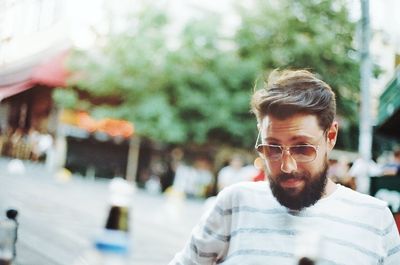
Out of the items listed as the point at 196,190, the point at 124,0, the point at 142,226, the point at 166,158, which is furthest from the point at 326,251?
the point at 166,158

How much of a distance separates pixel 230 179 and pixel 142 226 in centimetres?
188

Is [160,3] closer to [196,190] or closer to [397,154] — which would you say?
[196,190]

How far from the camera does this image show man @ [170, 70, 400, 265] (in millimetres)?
1485

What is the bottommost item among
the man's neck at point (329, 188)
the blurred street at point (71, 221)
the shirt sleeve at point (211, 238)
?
the blurred street at point (71, 221)

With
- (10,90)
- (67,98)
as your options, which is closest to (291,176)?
(10,90)

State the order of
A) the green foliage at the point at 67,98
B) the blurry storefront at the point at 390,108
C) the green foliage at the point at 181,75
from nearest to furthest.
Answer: the blurry storefront at the point at 390,108
the green foliage at the point at 67,98
the green foliage at the point at 181,75

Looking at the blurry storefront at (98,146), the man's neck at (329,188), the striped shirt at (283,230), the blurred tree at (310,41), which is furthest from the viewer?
the blurry storefront at (98,146)

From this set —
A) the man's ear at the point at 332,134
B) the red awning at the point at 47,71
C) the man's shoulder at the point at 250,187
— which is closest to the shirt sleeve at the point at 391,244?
the man's ear at the point at 332,134

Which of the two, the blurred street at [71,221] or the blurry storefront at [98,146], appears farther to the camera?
the blurry storefront at [98,146]

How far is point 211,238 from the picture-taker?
1.62 metres

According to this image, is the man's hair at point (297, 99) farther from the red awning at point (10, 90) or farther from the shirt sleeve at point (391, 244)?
the red awning at point (10, 90)

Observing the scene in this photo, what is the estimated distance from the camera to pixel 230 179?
29.6 feet

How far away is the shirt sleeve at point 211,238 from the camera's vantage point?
1.62 metres

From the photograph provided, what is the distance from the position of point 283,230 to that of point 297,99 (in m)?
0.42
